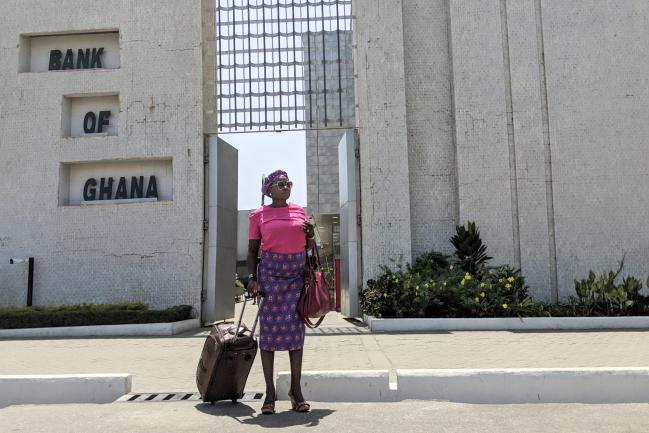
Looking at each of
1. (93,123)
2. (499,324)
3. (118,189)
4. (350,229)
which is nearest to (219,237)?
(118,189)

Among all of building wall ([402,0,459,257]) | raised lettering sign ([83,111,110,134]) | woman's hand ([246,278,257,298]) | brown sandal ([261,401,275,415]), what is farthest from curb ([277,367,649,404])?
raised lettering sign ([83,111,110,134])

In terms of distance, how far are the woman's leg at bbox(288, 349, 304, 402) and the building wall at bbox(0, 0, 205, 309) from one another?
352 inches

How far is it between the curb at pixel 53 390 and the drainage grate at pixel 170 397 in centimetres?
15

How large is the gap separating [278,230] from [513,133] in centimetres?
998

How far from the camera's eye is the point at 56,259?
543 inches

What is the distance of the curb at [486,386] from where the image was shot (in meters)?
4.82

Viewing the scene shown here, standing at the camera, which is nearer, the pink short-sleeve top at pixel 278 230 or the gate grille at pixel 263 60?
the pink short-sleeve top at pixel 278 230

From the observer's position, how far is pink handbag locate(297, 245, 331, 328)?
487 cm

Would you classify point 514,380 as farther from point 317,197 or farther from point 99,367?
point 317,197

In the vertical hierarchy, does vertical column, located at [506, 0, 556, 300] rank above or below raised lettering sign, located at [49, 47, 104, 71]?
below

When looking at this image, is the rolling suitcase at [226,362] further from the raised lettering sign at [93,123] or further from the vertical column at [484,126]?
the raised lettering sign at [93,123]

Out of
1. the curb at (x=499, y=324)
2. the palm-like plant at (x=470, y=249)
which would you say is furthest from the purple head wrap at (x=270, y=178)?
the palm-like plant at (x=470, y=249)

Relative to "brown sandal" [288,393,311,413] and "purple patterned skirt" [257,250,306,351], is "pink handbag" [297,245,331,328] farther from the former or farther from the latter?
"brown sandal" [288,393,311,413]

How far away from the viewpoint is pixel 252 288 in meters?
4.85
